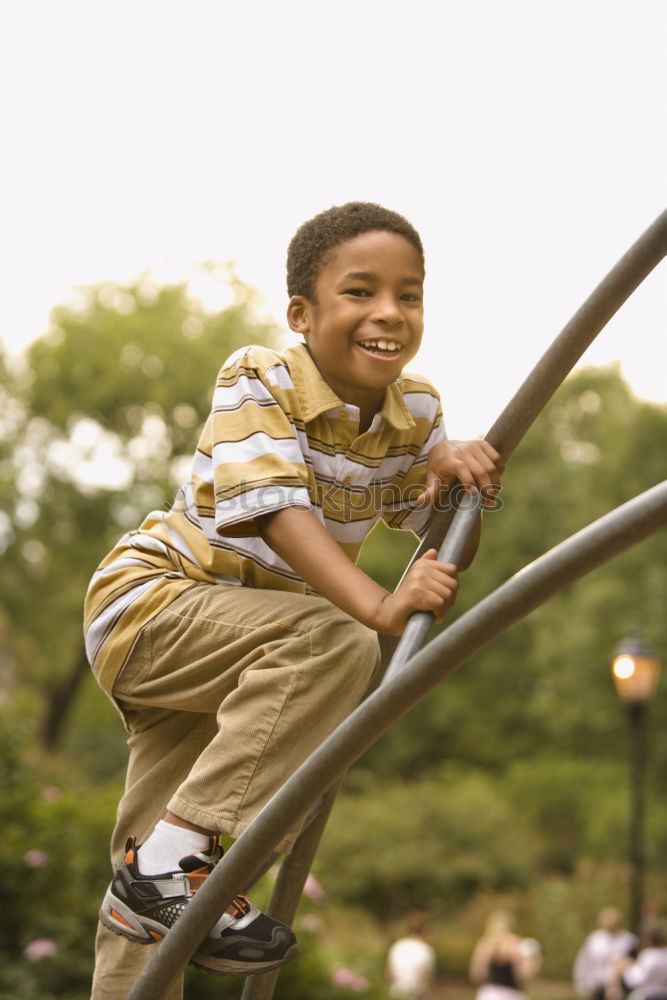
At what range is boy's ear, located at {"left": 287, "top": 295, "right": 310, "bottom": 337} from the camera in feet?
7.85

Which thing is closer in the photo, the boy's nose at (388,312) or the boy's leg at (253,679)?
the boy's leg at (253,679)

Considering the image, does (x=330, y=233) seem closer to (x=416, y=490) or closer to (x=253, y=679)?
(x=416, y=490)

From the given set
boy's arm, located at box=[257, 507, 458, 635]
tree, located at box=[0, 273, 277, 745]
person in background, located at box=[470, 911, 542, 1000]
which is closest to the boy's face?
boy's arm, located at box=[257, 507, 458, 635]

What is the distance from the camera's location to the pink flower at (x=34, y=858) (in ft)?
22.1

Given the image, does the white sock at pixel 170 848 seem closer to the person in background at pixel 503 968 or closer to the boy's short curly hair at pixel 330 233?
the boy's short curly hair at pixel 330 233

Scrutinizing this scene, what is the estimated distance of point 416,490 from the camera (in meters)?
2.59

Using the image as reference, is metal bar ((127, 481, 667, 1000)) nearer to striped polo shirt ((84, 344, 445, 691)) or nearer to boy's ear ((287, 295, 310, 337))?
striped polo shirt ((84, 344, 445, 691))

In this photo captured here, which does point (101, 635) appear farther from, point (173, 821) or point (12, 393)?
point (12, 393)

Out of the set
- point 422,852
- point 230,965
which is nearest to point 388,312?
point 230,965

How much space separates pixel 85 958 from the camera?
6.83 meters

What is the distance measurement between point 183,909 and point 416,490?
96 cm

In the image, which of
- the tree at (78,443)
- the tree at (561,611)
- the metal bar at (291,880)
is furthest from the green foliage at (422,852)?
the metal bar at (291,880)

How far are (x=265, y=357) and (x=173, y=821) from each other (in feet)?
2.81

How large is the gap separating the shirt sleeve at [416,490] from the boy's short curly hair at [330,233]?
371mm
